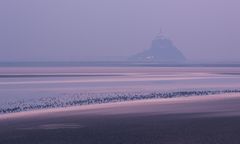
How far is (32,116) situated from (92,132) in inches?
209

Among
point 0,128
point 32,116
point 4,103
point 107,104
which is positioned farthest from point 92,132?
point 4,103

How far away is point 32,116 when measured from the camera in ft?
75.4

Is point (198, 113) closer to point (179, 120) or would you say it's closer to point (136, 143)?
point (179, 120)

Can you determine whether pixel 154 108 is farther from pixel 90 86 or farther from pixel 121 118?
pixel 90 86

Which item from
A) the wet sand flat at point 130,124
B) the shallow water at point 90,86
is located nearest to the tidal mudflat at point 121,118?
the wet sand flat at point 130,124

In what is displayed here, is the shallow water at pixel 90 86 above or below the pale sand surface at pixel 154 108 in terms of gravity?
below

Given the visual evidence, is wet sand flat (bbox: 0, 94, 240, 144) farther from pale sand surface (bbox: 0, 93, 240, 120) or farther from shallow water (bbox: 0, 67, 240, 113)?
shallow water (bbox: 0, 67, 240, 113)

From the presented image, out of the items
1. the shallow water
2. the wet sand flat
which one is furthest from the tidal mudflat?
→ the shallow water

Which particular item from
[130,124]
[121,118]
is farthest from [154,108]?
[130,124]

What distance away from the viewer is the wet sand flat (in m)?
16.8

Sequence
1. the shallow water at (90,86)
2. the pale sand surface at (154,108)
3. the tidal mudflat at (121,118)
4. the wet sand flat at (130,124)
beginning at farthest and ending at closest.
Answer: the shallow water at (90,86) < the pale sand surface at (154,108) < the tidal mudflat at (121,118) < the wet sand flat at (130,124)

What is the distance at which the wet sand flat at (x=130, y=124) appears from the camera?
16797 millimetres

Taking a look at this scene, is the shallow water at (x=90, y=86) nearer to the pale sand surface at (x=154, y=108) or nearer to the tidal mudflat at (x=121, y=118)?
the tidal mudflat at (x=121, y=118)

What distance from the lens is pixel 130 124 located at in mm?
20312
